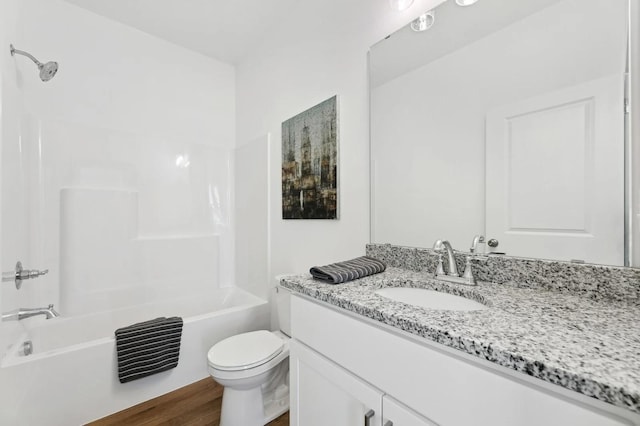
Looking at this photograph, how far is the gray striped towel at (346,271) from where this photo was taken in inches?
39.4

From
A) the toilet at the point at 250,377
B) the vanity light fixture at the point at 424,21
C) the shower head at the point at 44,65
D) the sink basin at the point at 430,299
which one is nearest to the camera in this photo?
the sink basin at the point at 430,299

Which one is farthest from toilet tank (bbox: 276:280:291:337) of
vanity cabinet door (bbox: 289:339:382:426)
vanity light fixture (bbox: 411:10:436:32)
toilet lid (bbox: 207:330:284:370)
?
vanity light fixture (bbox: 411:10:436:32)

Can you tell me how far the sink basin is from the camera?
894 millimetres

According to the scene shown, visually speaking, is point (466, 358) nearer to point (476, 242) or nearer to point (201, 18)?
point (476, 242)

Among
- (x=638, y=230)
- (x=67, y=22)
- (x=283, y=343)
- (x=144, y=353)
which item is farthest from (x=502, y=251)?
(x=67, y=22)

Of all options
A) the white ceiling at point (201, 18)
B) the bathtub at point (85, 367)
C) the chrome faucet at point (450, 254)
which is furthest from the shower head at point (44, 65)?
the chrome faucet at point (450, 254)

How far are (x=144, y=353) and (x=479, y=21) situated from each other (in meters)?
2.43

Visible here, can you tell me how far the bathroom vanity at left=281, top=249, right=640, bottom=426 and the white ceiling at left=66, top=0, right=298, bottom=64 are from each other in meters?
2.12

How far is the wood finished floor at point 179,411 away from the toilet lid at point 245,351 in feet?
1.39

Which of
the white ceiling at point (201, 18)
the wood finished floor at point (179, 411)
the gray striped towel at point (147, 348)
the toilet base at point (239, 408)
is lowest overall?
the wood finished floor at point (179, 411)

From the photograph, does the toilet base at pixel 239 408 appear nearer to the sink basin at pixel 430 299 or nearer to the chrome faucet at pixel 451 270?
the sink basin at pixel 430 299

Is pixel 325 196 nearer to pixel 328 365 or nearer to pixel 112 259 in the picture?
pixel 328 365

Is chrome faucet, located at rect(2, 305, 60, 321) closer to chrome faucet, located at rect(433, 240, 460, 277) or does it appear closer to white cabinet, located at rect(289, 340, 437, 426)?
white cabinet, located at rect(289, 340, 437, 426)

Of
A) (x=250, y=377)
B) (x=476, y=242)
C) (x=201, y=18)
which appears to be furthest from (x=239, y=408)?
(x=201, y=18)
